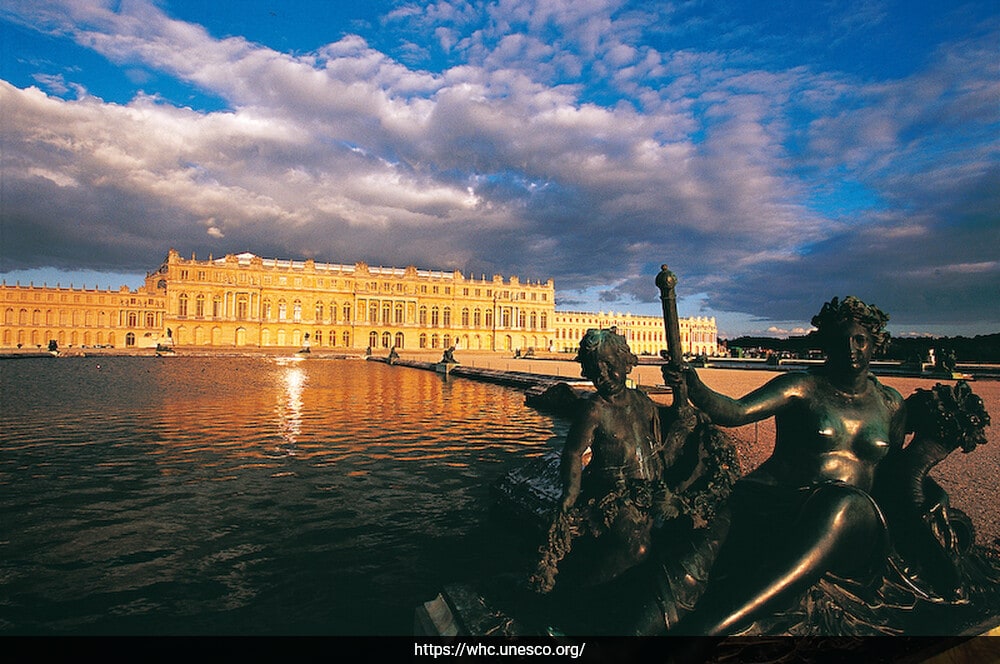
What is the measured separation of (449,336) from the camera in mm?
93250

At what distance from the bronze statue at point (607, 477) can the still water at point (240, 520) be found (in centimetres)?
186

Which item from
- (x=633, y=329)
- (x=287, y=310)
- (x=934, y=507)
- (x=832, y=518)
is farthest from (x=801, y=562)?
(x=633, y=329)

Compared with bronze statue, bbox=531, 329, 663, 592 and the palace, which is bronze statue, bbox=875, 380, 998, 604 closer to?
bronze statue, bbox=531, 329, 663, 592

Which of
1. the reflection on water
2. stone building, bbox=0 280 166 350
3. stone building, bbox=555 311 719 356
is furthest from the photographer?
stone building, bbox=555 311 719 356

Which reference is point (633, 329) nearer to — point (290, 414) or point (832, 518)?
point (290, 414)

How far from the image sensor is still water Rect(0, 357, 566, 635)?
393cm

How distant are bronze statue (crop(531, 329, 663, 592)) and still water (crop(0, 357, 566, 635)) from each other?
1.86m

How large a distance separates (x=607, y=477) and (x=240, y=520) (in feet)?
15.3

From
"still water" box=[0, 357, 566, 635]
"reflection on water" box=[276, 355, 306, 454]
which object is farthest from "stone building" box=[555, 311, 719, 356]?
"still water" box=[0, 357, 566, 635]

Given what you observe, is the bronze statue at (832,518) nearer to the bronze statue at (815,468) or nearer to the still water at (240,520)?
the bronze statue at (815,468)

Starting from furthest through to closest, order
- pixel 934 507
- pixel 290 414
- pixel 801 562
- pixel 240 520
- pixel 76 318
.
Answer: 1. pixel 76 318
2. pixel 290 414
3. pixel 240 520
4. pixel 934 507
5. pixel 801 562

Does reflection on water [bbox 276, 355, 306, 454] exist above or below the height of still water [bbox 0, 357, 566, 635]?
above

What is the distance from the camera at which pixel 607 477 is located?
9.27ft

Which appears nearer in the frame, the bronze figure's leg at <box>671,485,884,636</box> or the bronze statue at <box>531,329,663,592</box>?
the bronze figure's leg at <box>671,485,884,636</box>
